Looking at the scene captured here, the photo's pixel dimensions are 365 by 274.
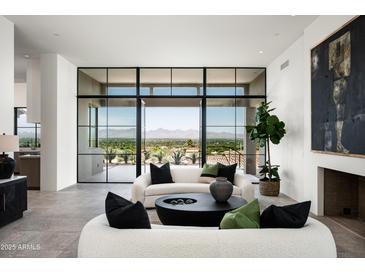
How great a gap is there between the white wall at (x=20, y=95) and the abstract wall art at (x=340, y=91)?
954 centimetres

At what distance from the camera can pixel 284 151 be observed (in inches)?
257

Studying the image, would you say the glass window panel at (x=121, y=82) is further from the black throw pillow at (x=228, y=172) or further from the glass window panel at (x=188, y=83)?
the black throw pillow at (x=228, y=172)

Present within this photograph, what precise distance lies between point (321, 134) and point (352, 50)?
4.42 ft

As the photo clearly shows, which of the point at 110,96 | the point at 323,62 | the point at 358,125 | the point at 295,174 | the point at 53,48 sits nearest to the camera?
the point at 358,125

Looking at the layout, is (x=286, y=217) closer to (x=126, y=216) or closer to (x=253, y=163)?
(x=126, y=216)

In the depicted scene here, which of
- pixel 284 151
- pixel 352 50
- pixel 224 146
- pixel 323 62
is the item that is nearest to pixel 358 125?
pixel 352 50

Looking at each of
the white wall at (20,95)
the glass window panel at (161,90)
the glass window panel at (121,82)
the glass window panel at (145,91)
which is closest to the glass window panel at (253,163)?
the glass window panel at (161,90)

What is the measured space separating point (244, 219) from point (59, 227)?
9.52ft

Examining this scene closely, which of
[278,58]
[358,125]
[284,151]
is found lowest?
[284,151]

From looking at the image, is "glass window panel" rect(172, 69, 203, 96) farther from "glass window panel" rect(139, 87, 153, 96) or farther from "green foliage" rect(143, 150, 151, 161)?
"green foliage" rect(143, 150, 151, 161)

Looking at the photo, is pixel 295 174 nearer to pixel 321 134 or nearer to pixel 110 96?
pixel 321 134

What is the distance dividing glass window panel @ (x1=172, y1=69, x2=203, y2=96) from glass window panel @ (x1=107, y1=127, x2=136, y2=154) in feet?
5.42

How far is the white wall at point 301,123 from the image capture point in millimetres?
4250

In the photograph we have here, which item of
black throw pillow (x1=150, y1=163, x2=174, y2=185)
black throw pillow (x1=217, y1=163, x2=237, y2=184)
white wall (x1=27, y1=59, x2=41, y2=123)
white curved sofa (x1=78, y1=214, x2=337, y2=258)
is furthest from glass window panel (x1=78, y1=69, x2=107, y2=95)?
white curved sofa (x1=78, y1=214, x2=337, y2=258)
